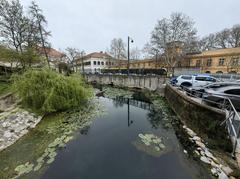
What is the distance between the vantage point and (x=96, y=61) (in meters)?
45.0

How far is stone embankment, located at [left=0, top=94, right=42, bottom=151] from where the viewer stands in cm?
627

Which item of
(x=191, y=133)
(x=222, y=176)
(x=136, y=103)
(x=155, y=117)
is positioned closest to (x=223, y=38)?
(x=136, y=103)

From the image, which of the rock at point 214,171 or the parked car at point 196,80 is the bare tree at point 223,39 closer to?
the parked car at point 196,80

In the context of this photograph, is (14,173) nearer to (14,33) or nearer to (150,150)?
(150,150)

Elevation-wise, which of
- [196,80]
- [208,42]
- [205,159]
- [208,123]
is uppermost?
[208,42]

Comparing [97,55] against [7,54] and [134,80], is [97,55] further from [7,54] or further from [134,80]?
[7,54]

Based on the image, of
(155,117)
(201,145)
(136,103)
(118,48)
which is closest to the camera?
(201,145)

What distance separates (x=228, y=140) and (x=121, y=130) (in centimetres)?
499

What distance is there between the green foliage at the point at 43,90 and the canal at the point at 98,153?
1.33 meters

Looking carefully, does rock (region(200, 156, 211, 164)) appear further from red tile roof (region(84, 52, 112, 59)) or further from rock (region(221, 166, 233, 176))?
red tile roof (region(84, 52, 112, 59))

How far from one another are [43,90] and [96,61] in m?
37.5

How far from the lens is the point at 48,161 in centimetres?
495

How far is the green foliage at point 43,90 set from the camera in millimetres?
8891

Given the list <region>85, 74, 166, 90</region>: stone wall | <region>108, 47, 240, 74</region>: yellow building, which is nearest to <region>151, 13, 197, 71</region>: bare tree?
<region>108, 47, 240, 74</region>: yellow building
